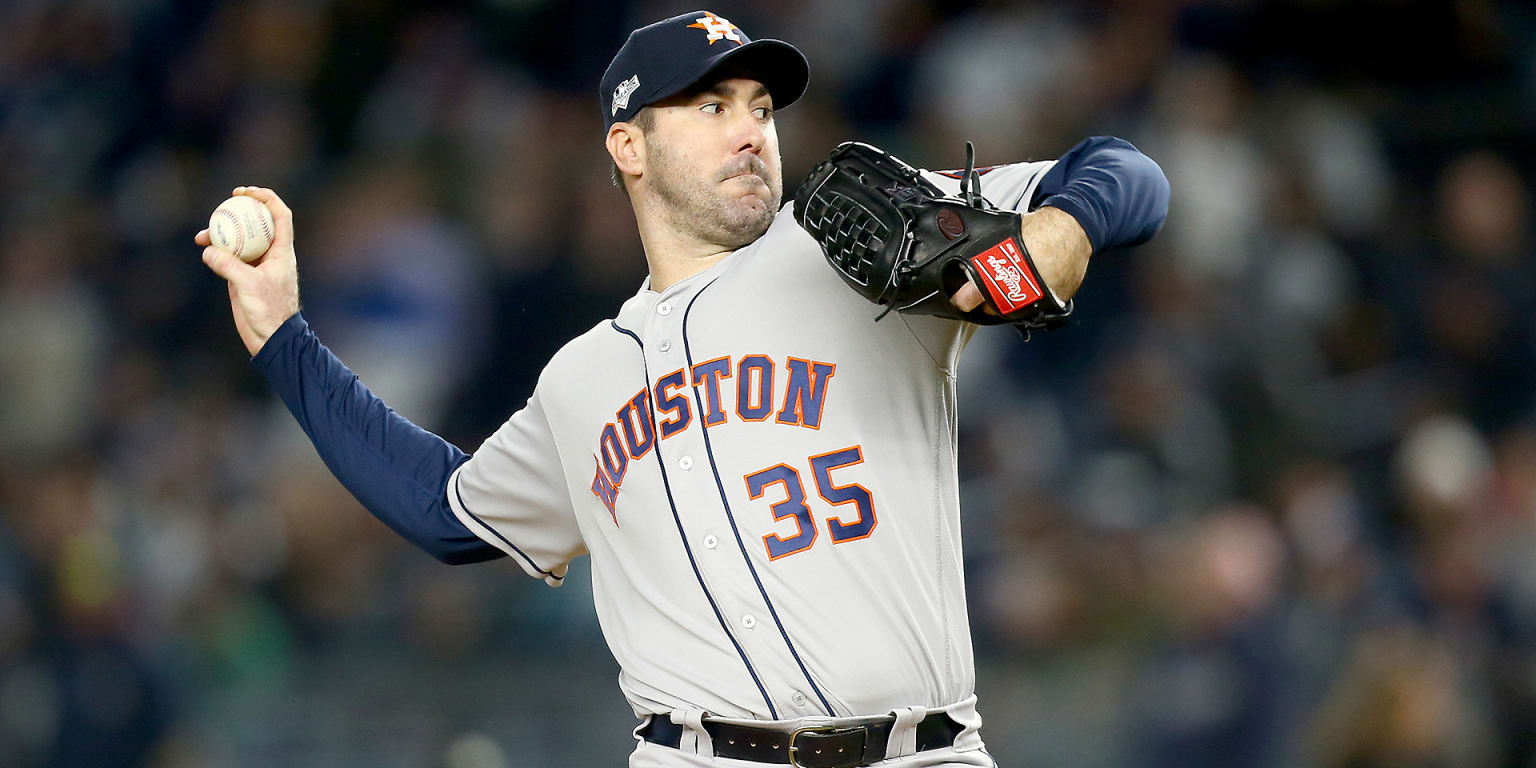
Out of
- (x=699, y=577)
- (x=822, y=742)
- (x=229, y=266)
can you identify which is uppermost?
(x=229, y=266)

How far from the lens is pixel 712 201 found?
2.72m

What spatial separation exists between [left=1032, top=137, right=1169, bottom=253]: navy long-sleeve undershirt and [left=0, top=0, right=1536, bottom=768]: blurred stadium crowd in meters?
2.85

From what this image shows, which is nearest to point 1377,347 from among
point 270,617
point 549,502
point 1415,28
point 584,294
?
point 1415,28

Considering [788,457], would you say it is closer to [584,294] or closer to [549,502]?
[549,502]

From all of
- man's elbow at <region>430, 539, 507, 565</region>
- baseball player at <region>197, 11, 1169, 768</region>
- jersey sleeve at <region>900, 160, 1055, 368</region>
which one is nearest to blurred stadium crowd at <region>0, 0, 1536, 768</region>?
man's elbow at <region>430, 539, 507, 565</region>

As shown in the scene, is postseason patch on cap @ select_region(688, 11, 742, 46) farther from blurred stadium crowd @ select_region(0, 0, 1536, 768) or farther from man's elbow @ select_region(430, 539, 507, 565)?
blurred stadium crowd @ select_region(0, 0, 1536, 768)

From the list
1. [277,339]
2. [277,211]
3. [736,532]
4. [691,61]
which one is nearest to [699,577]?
[736,532]

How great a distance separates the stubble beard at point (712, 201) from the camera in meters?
2.72

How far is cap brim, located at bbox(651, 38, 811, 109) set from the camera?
2.66 metres

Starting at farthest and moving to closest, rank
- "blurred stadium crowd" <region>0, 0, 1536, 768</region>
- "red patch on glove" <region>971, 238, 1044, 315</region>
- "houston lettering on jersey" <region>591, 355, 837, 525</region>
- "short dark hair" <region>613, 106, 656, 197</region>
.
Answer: "blurred stadium crowd" <region>0, 0, 1536, 768</region>
"short dark hair" <region>613, 106, 656, 197</region>
"houston lettering on jersey" <region>591, 355, 837, 525</region>
"red patch on glove" <region>971, 238, 1044, 315</region>

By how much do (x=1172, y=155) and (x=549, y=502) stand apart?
3.53m

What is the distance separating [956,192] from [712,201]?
0.48m

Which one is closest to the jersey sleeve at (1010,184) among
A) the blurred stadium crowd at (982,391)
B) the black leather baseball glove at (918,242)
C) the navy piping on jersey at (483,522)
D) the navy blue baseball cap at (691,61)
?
the black leather baseball glove at (918,242)

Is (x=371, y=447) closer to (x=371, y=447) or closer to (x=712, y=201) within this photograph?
(x=371, y=447)
